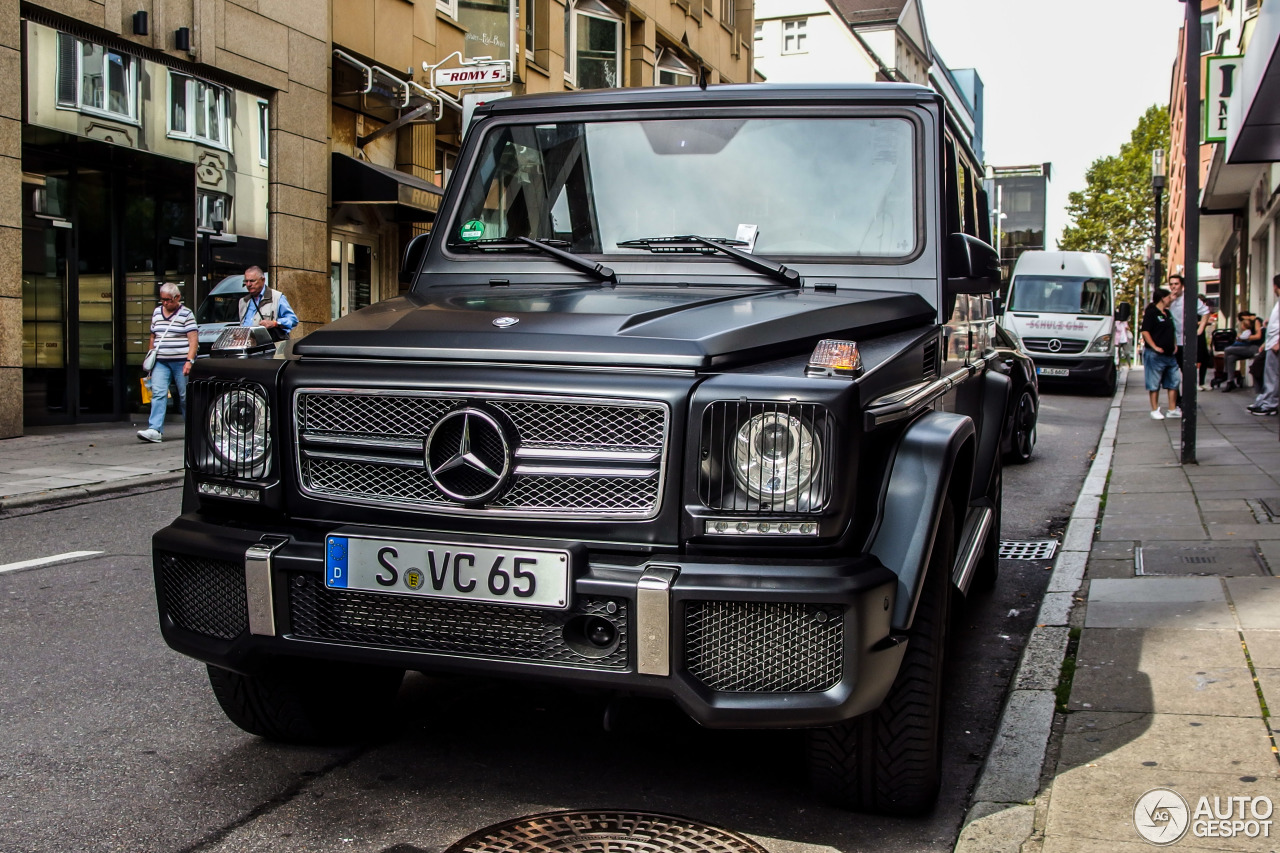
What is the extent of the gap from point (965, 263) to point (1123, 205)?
59.7 meters

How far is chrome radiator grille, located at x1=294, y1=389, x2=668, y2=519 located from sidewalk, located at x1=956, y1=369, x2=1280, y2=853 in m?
1.26

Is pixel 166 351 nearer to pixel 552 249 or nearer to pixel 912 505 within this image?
pixel 552 249

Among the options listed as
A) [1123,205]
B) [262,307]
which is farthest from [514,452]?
[1123,205]

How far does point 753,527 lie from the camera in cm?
296

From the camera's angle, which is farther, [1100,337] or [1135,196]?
[1135,196]

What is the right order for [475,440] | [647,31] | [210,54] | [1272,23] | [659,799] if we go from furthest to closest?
1. [647,31]
2. [210,54]
3. [1272,23]
4. [659,799]
5. [475,440]

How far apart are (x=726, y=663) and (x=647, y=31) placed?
1165 inches

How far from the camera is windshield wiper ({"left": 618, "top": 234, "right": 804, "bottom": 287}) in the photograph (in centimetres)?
405

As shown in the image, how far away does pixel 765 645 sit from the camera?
9.51 feet

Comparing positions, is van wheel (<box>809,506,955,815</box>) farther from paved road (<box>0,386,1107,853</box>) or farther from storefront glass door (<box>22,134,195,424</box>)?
storefront glass door (<box>22,134,195,424</box>)

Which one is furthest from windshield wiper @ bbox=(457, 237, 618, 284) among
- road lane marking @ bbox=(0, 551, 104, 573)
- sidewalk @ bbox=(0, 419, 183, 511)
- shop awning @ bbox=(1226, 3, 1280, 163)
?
shop awning @ bbox=(1226, 3, 1280, 163)

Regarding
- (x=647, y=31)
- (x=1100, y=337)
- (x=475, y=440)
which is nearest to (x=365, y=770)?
(x=475, y=440)

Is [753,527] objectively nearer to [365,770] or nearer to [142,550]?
[365,770]

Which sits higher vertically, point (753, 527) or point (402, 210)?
point (402, 210)
